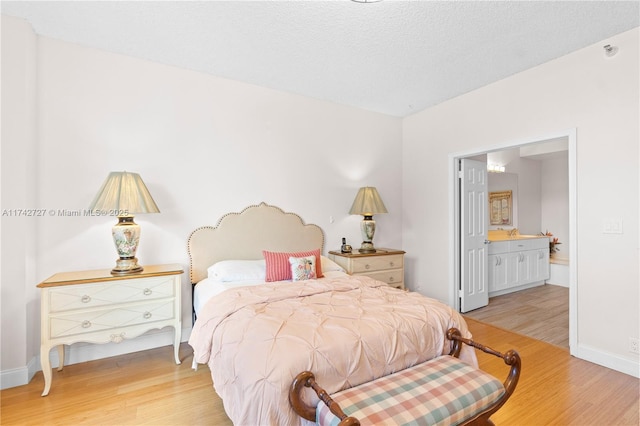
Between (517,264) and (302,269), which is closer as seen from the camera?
(302,269)

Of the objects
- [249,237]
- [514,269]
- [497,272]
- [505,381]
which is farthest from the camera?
[514,269]

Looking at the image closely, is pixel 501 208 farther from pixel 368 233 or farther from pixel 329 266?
pixel 329 266

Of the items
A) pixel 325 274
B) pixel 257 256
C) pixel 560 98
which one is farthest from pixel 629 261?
pixel 257 256

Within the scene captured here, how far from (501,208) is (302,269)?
480 cm

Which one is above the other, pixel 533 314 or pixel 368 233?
pixel 368 233

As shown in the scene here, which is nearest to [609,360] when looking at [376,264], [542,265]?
[376,264]

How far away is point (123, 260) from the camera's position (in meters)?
2.47

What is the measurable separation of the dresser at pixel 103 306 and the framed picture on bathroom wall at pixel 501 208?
223 inches

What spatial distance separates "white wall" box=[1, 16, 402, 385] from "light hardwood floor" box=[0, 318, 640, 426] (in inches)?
11.9

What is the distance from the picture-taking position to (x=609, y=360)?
8.20ft

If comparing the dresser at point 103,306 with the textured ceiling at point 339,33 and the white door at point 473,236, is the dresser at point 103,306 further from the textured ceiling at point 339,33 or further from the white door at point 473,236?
the white door at point 473,236

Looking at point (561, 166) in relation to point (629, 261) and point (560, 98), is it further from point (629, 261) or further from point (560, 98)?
point (629, 261)

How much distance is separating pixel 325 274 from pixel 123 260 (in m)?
1.76

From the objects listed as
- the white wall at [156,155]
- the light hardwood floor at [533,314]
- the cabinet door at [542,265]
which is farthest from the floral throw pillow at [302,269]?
the cabinet door at [542,265]
